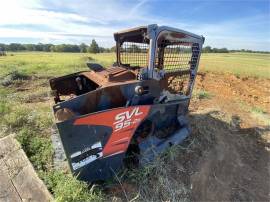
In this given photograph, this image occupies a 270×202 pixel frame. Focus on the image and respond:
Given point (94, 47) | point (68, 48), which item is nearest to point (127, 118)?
point (94, 47)

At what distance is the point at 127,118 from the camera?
251 centimetres

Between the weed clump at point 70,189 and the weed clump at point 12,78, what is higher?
the weed clump at point 70,189

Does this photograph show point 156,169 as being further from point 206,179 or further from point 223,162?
point 223,162

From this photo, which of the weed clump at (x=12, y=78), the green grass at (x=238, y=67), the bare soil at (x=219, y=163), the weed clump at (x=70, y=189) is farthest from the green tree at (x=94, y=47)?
the weed clump at (x=70, y=189)

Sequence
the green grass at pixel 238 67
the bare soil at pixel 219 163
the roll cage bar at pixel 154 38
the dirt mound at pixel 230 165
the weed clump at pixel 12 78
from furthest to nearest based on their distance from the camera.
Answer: the green grass at pixel 238 67
the weed clump at pixel 12 78
the dirt mound at pixel 230 165
the bare soil at pixel 219 163
the roll cage bar at pixel 154 38

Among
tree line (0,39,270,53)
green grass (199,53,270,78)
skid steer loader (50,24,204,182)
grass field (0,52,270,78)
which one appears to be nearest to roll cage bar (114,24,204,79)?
skid steer loader (50,24,204,182)

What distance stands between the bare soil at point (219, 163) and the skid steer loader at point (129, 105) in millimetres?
347

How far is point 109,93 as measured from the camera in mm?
2545

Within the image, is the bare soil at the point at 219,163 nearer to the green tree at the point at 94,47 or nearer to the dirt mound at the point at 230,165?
the dirt mound at the point at 230,165

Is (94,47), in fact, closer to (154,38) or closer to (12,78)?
(12,78)

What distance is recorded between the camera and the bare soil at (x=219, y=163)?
2992 mm

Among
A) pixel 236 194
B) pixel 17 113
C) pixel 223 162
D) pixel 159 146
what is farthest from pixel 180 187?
pixel 17 113

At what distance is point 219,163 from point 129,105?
198cm

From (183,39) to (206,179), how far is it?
→ 2.04 m
